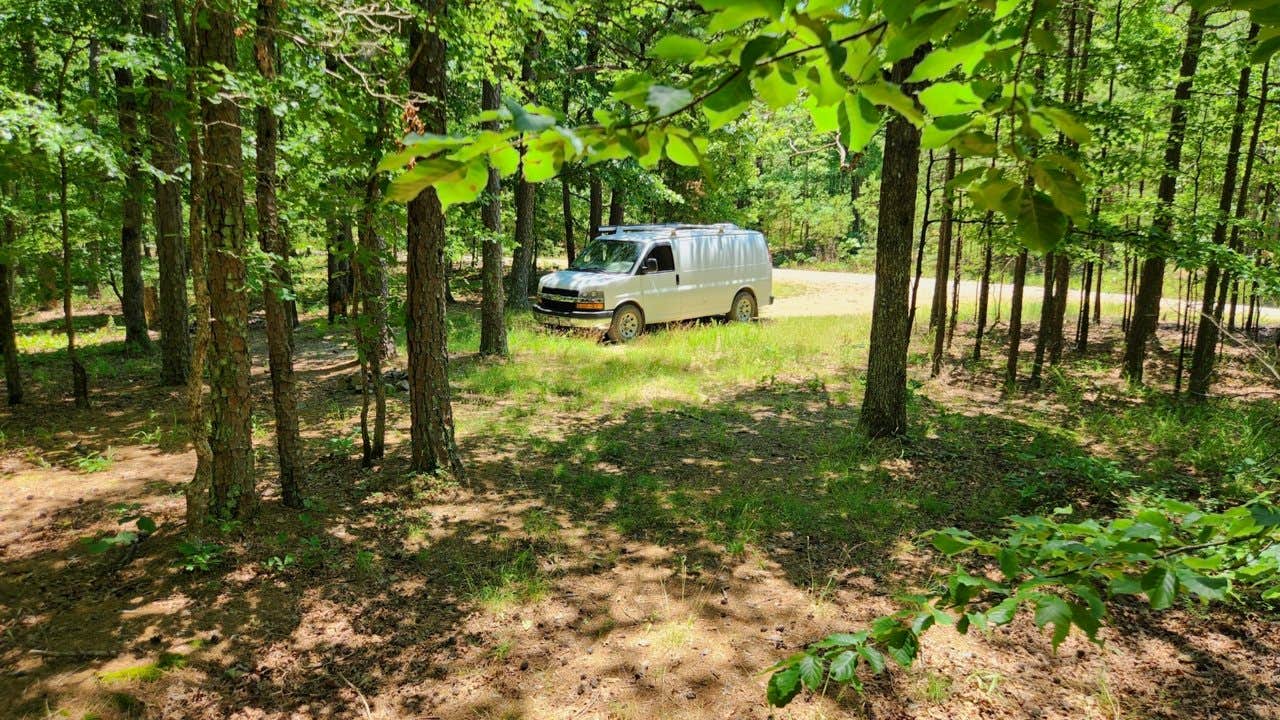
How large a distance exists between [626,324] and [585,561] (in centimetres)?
872

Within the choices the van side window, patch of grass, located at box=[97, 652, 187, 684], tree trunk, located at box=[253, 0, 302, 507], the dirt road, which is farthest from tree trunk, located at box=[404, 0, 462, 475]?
the dirt road

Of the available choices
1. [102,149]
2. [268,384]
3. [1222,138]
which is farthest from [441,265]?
[1222,138]

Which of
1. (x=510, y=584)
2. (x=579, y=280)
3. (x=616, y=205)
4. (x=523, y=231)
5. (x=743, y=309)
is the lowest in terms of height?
(x=510, y=584)

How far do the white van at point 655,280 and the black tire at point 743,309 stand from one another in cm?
2

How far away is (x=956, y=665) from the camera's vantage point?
3289 millimetres

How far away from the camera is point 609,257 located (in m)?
13.4

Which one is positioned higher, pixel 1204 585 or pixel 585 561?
pixel 1204 585

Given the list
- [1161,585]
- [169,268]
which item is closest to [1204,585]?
[1161,585]

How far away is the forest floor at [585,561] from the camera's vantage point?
309 centimetres

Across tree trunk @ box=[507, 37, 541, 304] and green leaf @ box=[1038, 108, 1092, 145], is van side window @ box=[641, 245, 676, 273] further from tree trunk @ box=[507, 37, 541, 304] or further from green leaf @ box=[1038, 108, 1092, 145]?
green leaf @ box=[1038, 108, 1092, 145]

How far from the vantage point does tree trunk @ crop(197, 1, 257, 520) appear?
402cm

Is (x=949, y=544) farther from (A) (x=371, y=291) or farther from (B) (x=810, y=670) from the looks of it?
(A) (x=371, y=291)

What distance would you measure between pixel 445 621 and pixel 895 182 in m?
5.72

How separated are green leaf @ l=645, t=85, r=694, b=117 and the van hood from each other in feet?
38.5
